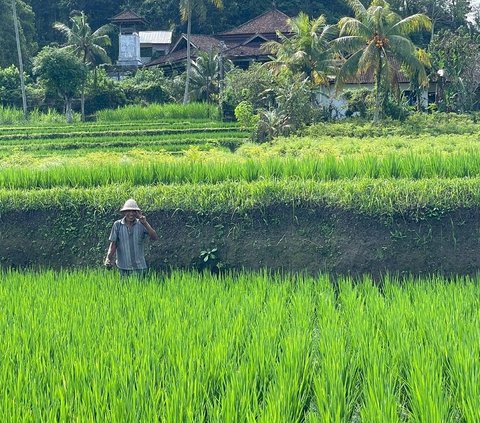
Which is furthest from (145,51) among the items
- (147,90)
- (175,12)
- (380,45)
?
(380,45)

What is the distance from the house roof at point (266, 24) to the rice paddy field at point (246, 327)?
3105 centimetres

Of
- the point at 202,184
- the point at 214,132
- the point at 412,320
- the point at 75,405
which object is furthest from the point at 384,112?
the point at 75,405

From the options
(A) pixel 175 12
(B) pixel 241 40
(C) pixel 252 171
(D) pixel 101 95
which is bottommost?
(C) pixel 252 171

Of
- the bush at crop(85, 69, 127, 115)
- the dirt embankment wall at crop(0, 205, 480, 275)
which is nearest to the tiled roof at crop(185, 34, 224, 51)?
the bush at crop(85, 69, 127, 115)

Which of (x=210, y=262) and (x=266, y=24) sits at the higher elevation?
(x=266, y=24)

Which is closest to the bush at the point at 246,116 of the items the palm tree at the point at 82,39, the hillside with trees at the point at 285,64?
the hillside with trees at the point at 285,64

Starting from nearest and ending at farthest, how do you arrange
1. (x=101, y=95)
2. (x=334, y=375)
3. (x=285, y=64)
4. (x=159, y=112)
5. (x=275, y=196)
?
(x=334, y=375) → (x=275, y=196) → (x=285, y=64) → (x=159, y=112) → (x=101, y=95)

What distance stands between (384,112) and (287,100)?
4.83 metres

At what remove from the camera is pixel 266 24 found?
3881cm

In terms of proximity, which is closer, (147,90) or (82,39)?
(147,90)

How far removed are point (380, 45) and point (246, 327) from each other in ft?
64.4

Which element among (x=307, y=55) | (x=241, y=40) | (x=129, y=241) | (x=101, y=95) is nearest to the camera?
(x=129, y=241)

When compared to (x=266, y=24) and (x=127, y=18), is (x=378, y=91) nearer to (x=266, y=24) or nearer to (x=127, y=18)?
(x=266, y=24)

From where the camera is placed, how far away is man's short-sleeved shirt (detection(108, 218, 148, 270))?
6219mm
